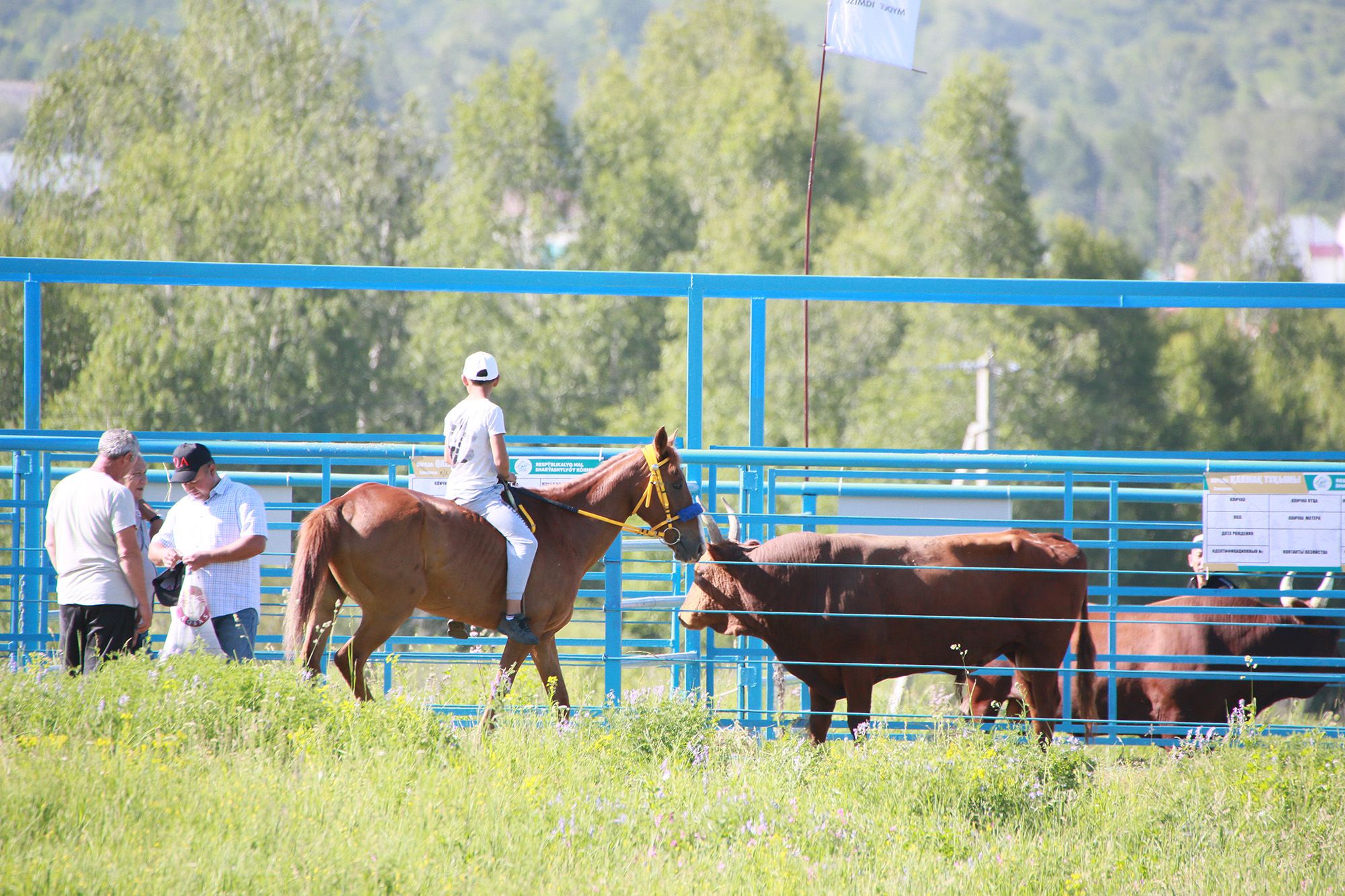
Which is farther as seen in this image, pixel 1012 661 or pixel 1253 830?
pixel 1012 661

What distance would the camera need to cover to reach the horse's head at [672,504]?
761 centimetres

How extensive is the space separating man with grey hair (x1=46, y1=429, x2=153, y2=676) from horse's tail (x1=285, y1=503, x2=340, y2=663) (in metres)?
0.78

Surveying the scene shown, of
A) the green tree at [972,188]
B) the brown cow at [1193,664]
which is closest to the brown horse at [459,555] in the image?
the brown cow at [1193,664]

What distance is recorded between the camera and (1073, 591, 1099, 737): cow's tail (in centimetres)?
790

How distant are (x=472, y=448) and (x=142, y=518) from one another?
2.10 m

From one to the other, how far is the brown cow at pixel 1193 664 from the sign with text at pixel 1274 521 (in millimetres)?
1425

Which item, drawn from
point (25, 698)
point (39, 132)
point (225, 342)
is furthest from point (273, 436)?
point (39, 132)

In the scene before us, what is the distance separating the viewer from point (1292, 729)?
305 inches

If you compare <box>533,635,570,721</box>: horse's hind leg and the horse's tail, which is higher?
the horse's tail

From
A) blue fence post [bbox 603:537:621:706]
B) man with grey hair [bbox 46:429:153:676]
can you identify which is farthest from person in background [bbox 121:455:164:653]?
blue fence post [bbox 603:537:621:706]

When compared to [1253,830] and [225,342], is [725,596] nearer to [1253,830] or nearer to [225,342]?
[1253,830]

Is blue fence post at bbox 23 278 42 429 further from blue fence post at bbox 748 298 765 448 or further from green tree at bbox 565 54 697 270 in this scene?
green tree at bbox 565 54 697 270

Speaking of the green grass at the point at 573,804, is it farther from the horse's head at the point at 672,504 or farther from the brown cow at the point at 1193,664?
the brown cow at the point at 1193,664

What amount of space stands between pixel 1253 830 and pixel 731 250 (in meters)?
32.4
